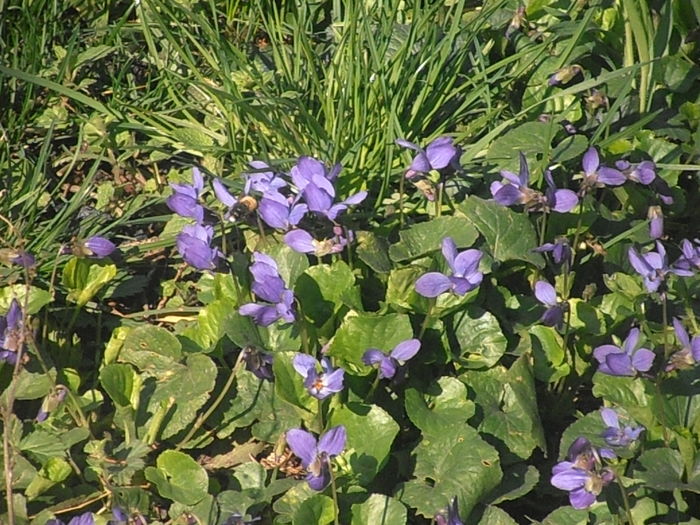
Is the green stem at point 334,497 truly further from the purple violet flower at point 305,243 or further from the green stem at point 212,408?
the purple violet flower at point 305,243

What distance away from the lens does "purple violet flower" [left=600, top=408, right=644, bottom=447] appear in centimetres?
189

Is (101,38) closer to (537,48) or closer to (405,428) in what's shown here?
(537,48)

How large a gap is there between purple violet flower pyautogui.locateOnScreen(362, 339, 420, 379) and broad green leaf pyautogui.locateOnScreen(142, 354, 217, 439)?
1.05 feet

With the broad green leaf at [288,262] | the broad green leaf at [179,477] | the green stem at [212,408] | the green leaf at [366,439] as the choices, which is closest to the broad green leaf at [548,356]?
the green leaf at [366,439]

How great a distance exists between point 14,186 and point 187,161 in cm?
44

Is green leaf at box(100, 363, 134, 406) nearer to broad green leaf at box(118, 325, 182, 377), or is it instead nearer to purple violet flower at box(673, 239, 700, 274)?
broad green leaf at box(118, 325, 182, 377)

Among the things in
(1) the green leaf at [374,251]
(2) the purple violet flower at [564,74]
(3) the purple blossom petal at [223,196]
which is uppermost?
(3) the purple blossom petal at [223,196]

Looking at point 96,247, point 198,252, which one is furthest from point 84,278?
point 198,252

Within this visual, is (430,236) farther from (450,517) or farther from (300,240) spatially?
(450,517)

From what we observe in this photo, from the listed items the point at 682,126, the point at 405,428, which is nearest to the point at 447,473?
the point at 405,428

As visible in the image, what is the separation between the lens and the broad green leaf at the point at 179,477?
193cm

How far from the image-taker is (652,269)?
6.88 ft

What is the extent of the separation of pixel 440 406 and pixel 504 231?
1.32 ft

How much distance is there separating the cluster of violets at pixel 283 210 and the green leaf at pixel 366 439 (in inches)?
12.3
